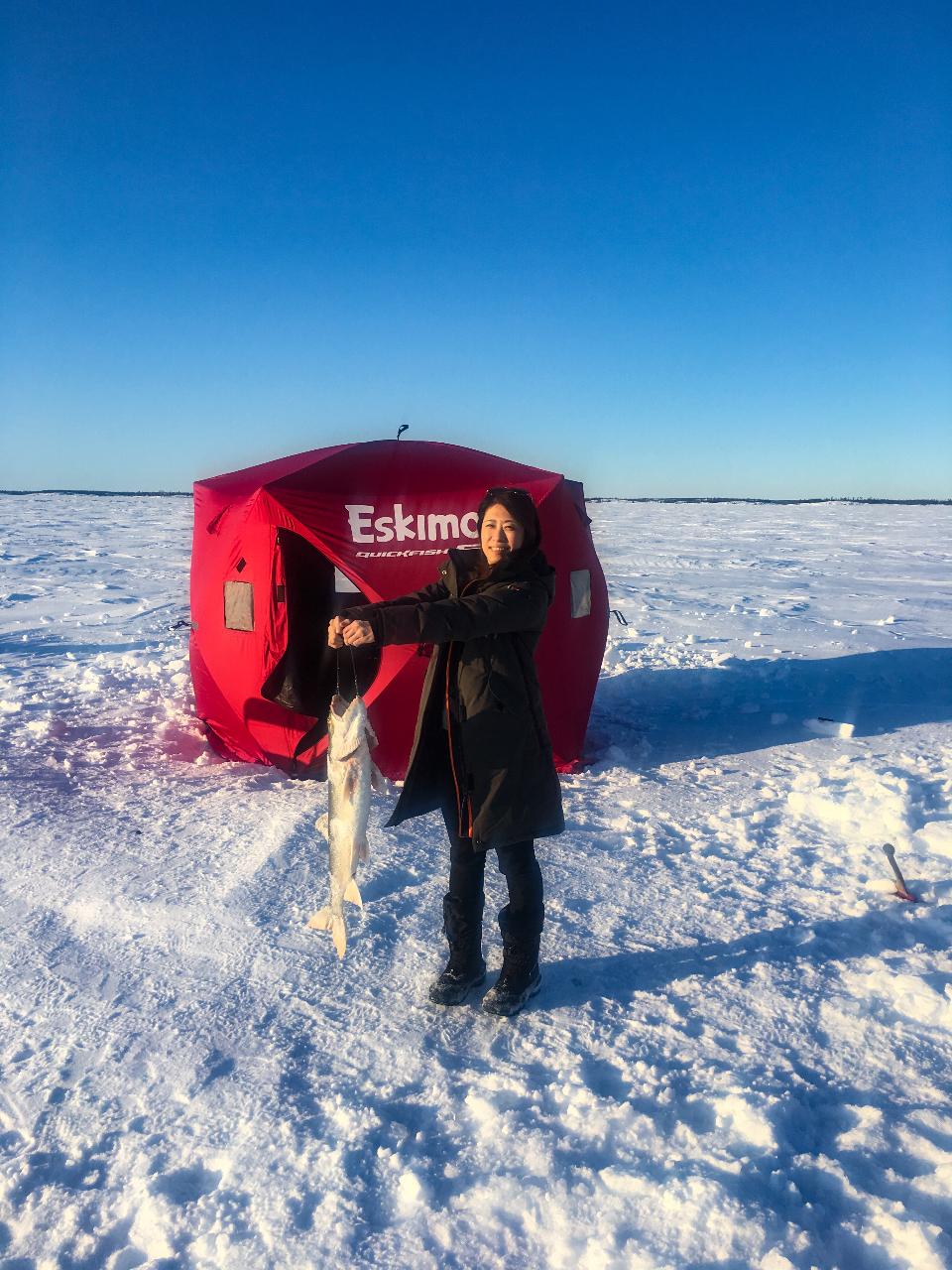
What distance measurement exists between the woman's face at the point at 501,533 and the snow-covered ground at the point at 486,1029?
5.55 feet

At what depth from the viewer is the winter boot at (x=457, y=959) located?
2.97 m

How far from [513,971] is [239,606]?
3.23 meters

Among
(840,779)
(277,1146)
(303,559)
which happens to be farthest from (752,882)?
(303,559)

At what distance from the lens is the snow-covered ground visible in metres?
2.11

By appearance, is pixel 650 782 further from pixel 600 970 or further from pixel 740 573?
pixel 740 573

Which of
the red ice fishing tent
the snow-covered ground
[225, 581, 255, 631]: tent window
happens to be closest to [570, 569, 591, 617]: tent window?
the red ice fishing tent

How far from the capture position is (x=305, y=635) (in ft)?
20.1

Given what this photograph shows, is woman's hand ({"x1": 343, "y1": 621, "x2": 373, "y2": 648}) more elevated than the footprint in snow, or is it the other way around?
woman's hand ({"x1": 343, "y1": 621, "x2": 373, "y2": 648})

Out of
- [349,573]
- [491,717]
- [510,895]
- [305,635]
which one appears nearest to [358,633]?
[491,717]

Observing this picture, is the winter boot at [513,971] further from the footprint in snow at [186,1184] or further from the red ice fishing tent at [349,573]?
the red ice fishing tent at [349,573]

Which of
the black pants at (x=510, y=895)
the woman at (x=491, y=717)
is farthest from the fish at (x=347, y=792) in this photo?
the black pants at (x=510, y=895)

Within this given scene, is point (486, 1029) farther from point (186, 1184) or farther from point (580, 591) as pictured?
point (580, 591)

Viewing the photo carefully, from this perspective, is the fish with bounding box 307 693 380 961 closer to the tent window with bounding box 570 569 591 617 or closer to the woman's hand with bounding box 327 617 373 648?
the woman's hand with bounding box 327 617 373 648

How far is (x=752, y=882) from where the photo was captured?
3973 millimetres
